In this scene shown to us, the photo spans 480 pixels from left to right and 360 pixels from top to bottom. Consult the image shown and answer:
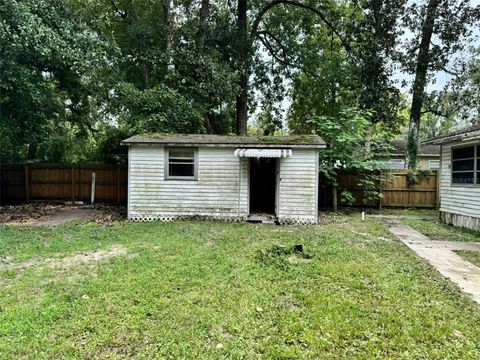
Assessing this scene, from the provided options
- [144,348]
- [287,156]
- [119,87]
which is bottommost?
[144,348]

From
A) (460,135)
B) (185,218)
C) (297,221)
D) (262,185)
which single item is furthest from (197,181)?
(460,135)

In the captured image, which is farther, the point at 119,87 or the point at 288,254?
the point at 119,87

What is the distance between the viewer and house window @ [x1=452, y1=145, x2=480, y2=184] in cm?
915

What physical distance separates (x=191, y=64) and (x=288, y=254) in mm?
11880

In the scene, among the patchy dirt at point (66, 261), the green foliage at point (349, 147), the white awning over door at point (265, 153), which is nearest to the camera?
the patchy dirt at point (66, 261)

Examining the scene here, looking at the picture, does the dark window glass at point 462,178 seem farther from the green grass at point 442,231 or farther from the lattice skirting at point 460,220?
the green grass at point 442,231

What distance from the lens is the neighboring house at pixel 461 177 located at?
9109 mm

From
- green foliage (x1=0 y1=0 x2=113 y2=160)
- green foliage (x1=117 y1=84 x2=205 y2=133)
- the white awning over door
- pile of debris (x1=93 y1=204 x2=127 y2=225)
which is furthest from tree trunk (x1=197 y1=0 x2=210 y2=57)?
pile of debris (x1=93 y1=204 x2=127 y2=225)

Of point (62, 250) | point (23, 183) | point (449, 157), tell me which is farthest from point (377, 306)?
point (23, 183)

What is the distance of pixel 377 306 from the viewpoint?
3.94 metres

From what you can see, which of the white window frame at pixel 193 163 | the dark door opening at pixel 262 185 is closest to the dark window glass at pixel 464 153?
the dark door opening at pixel 262 185

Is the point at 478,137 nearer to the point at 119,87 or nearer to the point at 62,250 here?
the point at 62,250

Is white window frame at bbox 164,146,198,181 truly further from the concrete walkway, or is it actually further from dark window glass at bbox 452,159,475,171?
dark window glass at bbox 452,159,475,171

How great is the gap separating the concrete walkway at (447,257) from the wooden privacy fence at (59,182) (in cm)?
1101
